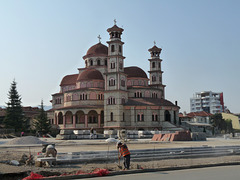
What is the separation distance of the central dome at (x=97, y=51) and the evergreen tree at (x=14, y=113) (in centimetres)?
1842

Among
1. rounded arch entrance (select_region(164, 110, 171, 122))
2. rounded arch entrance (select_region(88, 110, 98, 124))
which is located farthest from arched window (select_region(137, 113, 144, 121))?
rounded arch entrance (select_region(88, 110, 98, 124))

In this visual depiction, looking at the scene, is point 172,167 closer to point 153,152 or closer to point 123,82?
point 153,152

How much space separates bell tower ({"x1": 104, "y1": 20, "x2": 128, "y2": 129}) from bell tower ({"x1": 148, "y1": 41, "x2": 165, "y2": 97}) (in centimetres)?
1303

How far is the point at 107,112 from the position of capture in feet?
185

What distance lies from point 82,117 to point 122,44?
17.5m

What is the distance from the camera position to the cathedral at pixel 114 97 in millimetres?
56500

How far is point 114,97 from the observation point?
56.2m

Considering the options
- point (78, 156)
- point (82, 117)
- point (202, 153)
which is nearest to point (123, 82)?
point (82, 117)

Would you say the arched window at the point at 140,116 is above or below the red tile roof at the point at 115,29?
below

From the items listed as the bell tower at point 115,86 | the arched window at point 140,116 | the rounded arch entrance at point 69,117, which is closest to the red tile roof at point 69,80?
the rounded arch entrance at point 69,117

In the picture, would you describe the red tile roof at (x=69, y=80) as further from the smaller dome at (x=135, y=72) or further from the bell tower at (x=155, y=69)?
the bell tower at (x=155, y=69)

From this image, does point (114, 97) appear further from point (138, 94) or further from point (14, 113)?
point (14, 113)

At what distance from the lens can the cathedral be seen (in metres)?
56.5

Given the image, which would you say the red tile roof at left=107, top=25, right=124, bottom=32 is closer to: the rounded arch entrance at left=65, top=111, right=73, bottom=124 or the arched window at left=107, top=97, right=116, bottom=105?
the arched window at left=107, top=97, right=116, bottom=105
